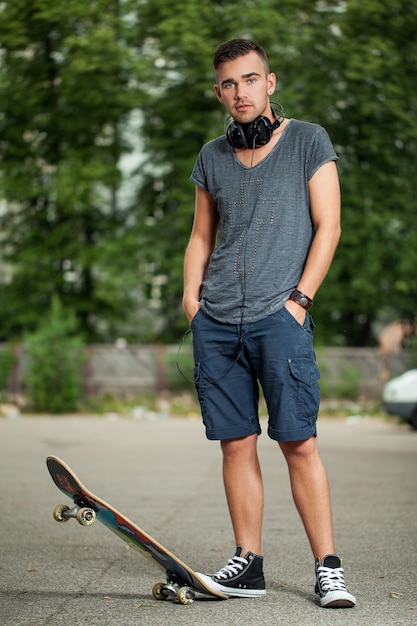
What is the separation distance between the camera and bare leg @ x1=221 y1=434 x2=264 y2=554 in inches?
179

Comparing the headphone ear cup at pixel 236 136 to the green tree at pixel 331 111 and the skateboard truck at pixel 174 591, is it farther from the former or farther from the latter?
the green tree at pixel 331 111

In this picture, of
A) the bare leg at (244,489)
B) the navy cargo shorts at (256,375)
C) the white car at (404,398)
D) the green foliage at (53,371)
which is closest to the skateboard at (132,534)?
the bare leg at (244,489)

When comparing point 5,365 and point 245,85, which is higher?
point 245,85

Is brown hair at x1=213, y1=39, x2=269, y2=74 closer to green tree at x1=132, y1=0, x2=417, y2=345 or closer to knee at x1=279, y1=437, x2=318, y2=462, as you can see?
knee at x1=279, y1=437, x2=318, y2=462

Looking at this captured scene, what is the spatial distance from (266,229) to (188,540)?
7.43ft

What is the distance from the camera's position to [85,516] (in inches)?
169

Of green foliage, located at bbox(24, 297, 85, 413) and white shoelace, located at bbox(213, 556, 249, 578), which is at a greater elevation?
white shoelace, located at bbox(213, 556, 249, 578)

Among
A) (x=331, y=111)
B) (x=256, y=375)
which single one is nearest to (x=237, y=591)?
(x=256, y=375)

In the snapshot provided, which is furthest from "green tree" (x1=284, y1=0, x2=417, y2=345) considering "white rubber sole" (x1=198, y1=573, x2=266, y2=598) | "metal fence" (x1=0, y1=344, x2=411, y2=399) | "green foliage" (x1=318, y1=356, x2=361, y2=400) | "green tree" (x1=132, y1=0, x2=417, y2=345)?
"white rubber sole" (x1=198, y1=573, x2=266, y2=598)

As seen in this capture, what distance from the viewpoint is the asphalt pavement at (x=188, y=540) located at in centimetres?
414

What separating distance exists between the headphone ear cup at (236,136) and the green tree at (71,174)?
68.4 feet

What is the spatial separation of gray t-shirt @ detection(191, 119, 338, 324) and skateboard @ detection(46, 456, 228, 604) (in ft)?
2.73

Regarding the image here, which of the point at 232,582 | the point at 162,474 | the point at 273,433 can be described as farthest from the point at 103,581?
the point at 162,474

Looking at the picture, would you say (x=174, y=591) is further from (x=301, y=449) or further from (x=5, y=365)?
(x=5, y=365)
